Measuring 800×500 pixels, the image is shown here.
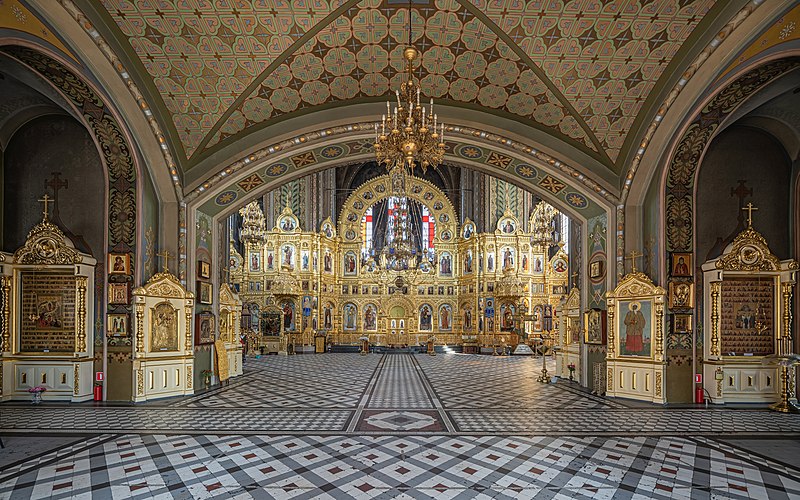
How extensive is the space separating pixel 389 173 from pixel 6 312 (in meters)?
8.50

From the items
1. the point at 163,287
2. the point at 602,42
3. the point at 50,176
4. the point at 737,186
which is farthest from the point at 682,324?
the point at 50,176

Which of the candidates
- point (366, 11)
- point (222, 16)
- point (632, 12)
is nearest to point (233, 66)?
point (222, 16)

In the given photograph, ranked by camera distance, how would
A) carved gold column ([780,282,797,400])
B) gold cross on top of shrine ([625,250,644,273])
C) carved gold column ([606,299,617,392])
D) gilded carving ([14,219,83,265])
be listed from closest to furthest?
carved gold column ([780,282,797,400])
gilded carving ([14,219,83,265])
gold cross on top of shrine ([625,250,644,273])
carved gold column ([606,299,617,392])

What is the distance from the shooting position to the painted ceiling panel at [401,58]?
339 inches

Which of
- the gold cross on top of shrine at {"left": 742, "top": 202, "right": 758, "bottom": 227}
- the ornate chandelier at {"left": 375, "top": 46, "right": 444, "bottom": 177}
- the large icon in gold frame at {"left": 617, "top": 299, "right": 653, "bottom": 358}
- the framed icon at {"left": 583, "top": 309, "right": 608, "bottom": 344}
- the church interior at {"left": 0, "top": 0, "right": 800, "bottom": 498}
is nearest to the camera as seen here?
the church interior at {"left": 0, "top": 0, "right": 800, "bottom": 498}

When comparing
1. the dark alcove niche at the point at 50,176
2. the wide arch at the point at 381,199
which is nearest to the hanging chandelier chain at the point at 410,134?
the dark alcove niche at the point at 50,176

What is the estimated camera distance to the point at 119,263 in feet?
35.1

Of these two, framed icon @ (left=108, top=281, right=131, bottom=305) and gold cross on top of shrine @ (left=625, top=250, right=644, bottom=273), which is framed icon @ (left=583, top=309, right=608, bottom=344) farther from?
framed icon @ (left=108, top=281, right=131, bottom=305)

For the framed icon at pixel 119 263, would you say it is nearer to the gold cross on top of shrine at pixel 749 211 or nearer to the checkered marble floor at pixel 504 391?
the checkered marble floor at pixel 504 391

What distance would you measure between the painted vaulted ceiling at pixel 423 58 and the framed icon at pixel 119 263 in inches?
96.7

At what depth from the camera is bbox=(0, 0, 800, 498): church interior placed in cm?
713

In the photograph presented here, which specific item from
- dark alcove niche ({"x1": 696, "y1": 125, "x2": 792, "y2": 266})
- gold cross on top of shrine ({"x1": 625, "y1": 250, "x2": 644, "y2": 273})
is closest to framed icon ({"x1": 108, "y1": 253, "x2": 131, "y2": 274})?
gold cross on top of shrine ({"x1": 625, "y1": 250, "x2": 644, "y2": 273})

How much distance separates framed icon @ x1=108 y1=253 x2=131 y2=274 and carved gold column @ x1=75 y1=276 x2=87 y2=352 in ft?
1.79

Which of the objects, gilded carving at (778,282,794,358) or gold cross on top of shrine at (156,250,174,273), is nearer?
gilded carving at (778,282,794,358)
